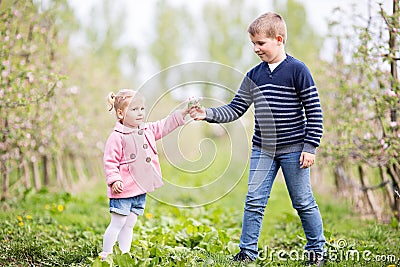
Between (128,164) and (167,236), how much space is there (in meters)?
1.16

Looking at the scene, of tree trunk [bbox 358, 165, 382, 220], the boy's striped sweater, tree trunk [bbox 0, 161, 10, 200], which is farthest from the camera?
tree trunk [bbox 0, 161, 10, 200]

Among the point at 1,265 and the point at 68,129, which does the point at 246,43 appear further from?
the point at 1,265

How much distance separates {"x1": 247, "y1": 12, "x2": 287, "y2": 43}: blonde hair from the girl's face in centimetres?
99

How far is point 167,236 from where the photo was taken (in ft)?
15.6

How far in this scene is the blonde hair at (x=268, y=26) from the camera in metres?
3.91

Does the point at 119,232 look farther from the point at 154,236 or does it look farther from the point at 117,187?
the point at 154,236

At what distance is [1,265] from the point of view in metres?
3.73

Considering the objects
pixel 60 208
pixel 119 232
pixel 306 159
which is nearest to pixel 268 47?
pixel 306 159

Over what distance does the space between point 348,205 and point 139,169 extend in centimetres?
463

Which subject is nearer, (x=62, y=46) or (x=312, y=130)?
(x=312, y=130)

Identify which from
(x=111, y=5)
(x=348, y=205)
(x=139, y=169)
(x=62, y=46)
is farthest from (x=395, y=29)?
(x=111, y=5)

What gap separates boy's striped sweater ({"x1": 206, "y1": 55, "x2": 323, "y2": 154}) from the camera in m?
3.86

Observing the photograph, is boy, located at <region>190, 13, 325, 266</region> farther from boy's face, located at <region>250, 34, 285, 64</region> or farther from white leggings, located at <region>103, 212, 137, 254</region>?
white leggings, located at <region>103, 212, 137, 254</region>

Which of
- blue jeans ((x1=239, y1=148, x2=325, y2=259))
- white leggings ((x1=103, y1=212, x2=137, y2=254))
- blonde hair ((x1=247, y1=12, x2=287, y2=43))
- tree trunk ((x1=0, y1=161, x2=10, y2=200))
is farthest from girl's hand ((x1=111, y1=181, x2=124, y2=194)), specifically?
tree trunk ((x1=0, y1=161, x2=10, y2=200))
